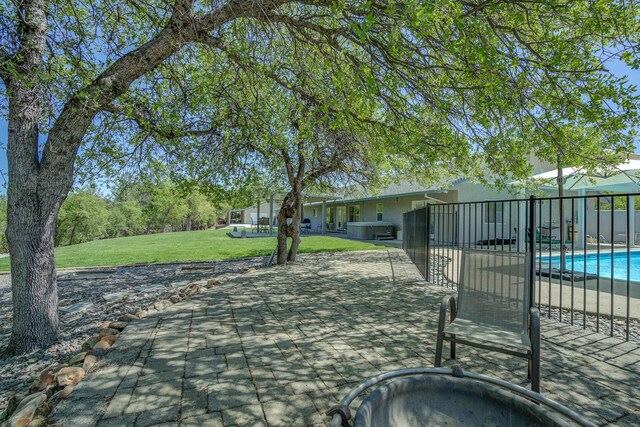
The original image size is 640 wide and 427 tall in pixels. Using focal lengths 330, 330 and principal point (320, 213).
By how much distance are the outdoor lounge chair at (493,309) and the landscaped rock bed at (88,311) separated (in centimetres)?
341

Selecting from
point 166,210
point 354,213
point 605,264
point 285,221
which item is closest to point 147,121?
point 285,221

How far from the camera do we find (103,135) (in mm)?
6812

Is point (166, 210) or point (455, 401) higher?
point (166, 210)

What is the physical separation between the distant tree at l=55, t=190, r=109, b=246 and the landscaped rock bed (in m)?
27.8

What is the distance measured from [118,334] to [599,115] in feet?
22.7

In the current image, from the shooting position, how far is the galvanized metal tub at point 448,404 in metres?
1.31

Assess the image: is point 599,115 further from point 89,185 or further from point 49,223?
point 89,185

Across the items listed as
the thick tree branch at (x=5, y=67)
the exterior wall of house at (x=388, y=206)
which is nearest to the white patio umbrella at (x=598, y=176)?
the exterior wall of house at (x=388, y=206)

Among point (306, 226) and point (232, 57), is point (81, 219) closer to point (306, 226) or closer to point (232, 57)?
point (306, 226)

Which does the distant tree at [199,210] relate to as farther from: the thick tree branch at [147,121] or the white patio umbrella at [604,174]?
the white patio umbrella at [604,174]

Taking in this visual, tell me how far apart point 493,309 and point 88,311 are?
670cm

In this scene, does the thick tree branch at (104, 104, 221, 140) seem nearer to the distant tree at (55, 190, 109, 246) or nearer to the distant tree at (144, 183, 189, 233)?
the distant tree at (144, 183, 189, 233)

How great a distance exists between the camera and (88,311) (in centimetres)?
612

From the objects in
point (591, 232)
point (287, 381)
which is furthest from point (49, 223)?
point (591, 232)
